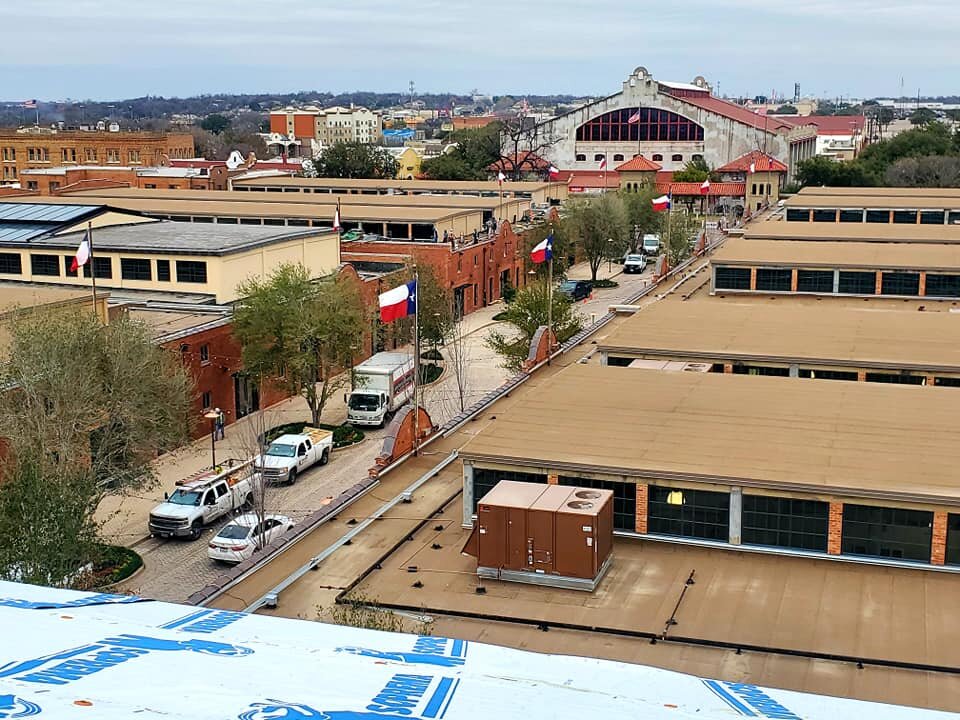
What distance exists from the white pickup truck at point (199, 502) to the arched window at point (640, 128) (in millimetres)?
98471

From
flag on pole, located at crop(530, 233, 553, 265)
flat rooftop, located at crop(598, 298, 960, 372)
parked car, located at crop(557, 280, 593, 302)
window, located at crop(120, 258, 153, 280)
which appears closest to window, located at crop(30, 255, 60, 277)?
window, located at crop(120, 258, 153, 280)

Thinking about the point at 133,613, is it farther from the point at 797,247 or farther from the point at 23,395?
the point at 797,247

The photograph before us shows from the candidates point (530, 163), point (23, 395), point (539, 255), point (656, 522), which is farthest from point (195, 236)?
point (530, 163)

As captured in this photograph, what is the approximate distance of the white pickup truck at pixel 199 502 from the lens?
32531 millimetres

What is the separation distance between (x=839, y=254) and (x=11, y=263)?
36.2 m

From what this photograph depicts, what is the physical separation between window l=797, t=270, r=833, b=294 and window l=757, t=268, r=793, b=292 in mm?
415

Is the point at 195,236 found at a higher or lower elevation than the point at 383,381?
higher

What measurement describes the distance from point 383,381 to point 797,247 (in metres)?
20.4

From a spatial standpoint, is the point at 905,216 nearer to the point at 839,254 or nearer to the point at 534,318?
the point at 839,254

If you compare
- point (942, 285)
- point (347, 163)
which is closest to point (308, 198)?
point (347, 163)

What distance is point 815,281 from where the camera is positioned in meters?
49.1

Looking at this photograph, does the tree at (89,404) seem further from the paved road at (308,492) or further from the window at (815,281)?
the window at (815,281)

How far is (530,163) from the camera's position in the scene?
126625mm

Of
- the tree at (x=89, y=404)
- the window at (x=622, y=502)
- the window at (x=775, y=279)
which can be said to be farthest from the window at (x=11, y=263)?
the window at (x=622, y=502)
